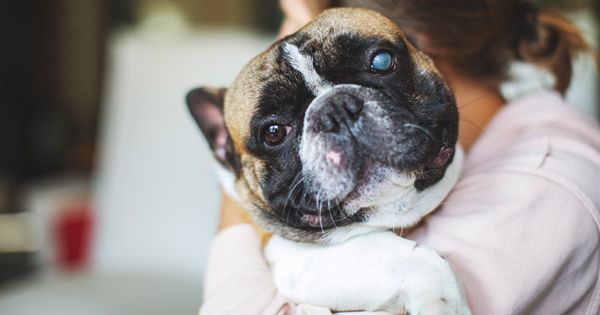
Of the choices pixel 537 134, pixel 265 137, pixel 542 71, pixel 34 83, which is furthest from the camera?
pixel 34 83

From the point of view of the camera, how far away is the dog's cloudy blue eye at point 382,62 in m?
1.04

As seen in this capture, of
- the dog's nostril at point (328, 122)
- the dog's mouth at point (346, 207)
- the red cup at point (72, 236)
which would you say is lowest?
the red cup at point (72, 236)

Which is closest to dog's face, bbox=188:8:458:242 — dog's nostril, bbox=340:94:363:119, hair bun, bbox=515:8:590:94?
dog's nostril, bbox=340:94:363:119

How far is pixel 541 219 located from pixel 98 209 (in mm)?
2262

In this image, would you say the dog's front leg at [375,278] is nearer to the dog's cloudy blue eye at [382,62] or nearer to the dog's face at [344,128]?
the dog's face at [344,128]

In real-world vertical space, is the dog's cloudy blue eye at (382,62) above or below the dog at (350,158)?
above

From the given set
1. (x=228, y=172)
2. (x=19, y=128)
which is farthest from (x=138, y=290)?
(x=19, y=128)

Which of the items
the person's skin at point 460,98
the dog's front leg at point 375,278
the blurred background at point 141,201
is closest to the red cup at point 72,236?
the blurred background at point 141,201

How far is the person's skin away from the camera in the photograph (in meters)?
1.31

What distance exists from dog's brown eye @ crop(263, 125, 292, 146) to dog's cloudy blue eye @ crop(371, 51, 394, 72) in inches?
7.0

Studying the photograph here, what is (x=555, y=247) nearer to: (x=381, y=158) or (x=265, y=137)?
(x=381, y=158)

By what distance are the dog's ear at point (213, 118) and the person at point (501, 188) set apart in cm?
13

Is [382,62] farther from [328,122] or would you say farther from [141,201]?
[141,201]

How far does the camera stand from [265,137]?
3.48 ft
